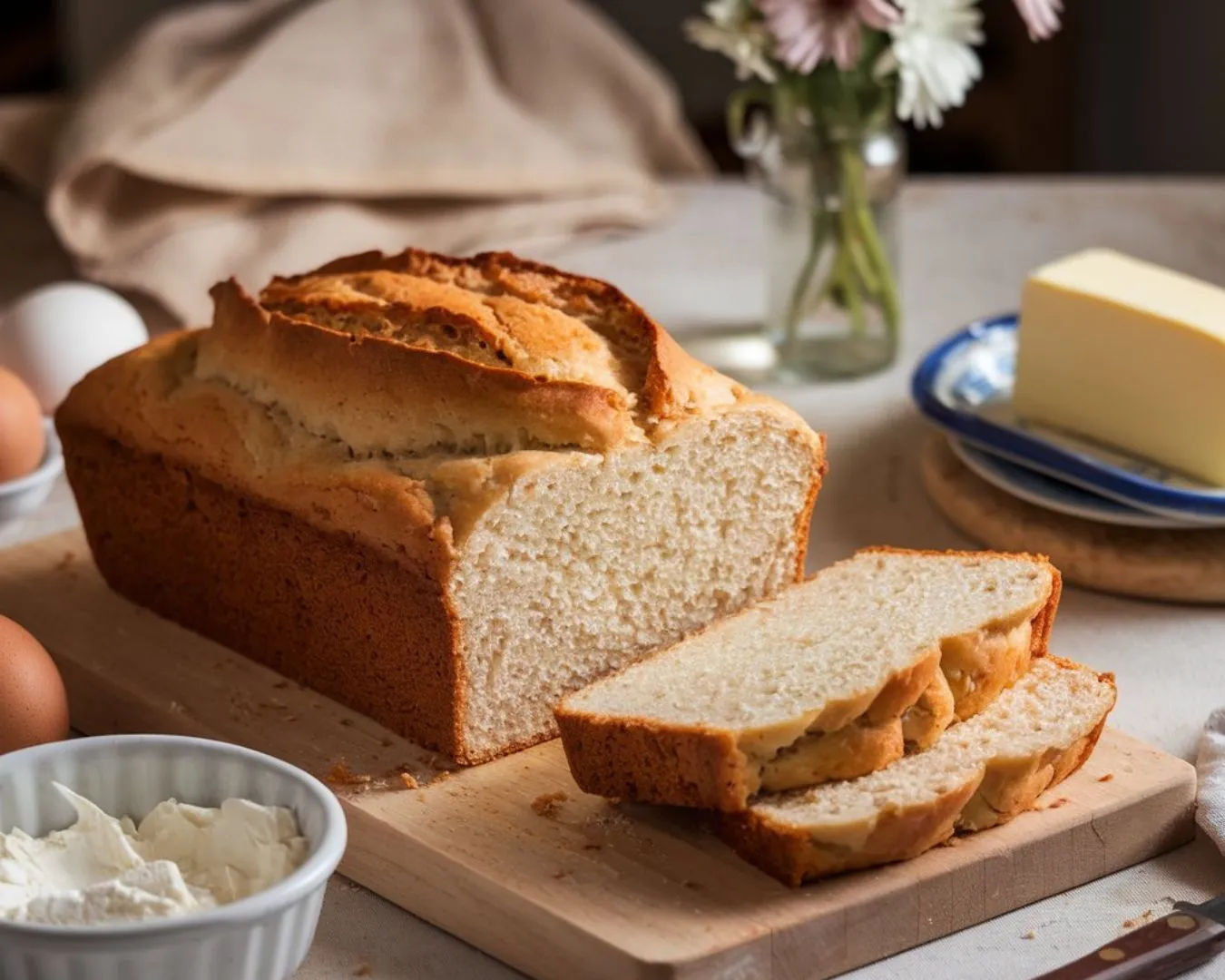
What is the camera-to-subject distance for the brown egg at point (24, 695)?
2.38 meters

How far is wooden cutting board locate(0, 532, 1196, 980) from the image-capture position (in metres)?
2.11

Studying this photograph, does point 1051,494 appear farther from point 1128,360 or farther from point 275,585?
point 275,585

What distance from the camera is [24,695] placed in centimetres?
240

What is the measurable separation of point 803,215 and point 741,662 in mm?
1629

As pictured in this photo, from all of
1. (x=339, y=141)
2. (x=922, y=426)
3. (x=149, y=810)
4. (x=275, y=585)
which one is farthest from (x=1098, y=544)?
(x=339, y=141)

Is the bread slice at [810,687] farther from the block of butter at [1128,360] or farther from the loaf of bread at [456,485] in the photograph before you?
the block of butter at [1128,360]

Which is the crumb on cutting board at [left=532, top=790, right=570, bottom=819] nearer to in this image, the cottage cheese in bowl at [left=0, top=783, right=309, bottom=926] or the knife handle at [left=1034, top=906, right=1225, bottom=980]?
the cottage cheese in bowl at [left=0, top=783, right=309, bottom=926]

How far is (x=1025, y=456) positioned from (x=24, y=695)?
5.63ft

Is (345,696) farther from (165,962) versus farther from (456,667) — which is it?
(165,962)

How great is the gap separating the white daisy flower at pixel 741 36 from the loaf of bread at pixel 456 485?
1.01m

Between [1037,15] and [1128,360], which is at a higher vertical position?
[1037,15]

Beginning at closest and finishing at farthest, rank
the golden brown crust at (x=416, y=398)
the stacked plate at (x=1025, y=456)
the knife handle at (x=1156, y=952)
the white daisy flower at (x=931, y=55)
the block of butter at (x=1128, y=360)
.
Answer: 1. the knife handle at (x=1156, y=952)
2. the golden brown crust at (x=416, y=398)
3. the stacked plate at (x=1025, y=456)
4. the block of butter at (x=1128, y=360)
5. the white daisy flower at (x=931, y=55)

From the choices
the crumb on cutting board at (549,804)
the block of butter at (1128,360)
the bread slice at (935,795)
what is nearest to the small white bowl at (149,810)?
the crumb on cutting board at (549,804)

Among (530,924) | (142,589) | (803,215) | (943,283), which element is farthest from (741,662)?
(943,283)
